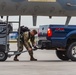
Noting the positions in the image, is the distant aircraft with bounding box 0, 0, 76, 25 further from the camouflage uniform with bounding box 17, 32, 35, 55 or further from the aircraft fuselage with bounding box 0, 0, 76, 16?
the camouflage uniform with bounding box 17, 32, 35, 55

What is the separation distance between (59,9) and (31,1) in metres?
0.37

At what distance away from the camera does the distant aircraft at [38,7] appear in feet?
13.3

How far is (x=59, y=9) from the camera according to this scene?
13.8ft

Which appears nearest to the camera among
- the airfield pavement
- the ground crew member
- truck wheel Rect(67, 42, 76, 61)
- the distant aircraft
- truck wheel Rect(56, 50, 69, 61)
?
the distant aircraft

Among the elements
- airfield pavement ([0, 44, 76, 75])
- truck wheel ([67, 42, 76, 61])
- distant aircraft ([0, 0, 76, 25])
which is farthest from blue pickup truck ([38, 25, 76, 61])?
distant aircraft ([0, 0, 76, 25])

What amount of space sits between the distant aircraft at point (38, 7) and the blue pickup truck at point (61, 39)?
961 cm

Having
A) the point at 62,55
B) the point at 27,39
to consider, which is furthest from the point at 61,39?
the point at 62,55

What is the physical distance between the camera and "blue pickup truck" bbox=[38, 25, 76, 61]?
13.9 m

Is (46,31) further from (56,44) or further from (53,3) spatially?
(53,3)

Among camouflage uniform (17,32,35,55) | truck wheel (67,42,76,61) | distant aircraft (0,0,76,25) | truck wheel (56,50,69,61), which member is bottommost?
truck wheel (56,50,69,61)

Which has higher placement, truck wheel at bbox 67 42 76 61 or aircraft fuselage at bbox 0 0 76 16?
aircraft fuselage at bbox 0 0 76 16

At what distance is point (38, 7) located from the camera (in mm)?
4102

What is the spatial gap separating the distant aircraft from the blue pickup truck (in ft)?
31.5
